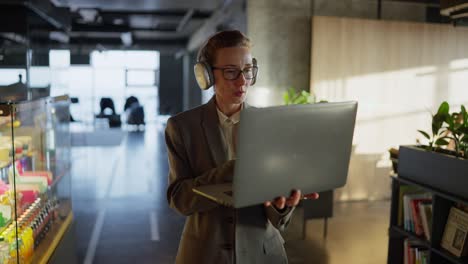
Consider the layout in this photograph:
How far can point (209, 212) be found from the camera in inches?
64.0

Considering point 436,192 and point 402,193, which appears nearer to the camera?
point 436,192

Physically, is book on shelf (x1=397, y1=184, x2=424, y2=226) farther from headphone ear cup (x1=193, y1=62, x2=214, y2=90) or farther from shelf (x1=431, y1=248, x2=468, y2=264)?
headphone ear cup (x1=193, y1=62, x2=214, y2=90)

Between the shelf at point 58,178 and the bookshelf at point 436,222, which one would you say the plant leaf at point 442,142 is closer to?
the bookshelf at point 436,222

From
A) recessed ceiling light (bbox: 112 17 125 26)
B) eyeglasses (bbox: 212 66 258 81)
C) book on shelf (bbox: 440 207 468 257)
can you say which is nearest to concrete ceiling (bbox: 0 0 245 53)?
recessed ceiling light (bbox: 112 17 125 26)

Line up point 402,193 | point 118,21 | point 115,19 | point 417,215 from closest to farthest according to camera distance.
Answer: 1. point 417,215
2. point 402,193
3. point 115,19
4. point 118,21

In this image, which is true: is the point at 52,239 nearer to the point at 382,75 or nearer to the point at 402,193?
the point at 402,193

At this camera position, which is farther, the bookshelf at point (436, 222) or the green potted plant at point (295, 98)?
the green potted plant at point (295, 98)

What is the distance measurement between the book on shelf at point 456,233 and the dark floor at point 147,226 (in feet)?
4.63

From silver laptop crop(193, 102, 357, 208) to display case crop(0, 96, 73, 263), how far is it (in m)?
1.64

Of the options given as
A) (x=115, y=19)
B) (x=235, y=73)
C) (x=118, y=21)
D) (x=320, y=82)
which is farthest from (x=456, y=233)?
(x=118, y=21)

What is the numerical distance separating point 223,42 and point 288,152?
1.66 feet

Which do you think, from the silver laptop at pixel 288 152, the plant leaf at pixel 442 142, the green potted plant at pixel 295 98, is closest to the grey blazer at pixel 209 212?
the silver laptop at pixel 288 152

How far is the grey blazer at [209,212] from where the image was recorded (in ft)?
5.23

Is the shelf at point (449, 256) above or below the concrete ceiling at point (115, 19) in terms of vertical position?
below
